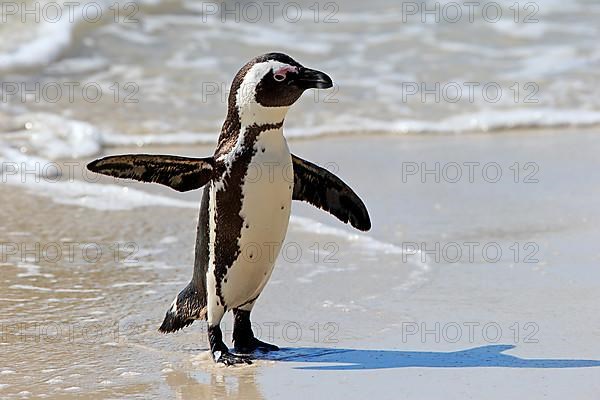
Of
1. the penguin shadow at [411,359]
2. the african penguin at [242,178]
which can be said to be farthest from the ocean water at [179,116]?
the african penguin at [242,178]

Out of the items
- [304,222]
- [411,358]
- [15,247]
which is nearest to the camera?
[411,358]

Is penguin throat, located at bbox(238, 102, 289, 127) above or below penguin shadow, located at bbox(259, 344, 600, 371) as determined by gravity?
above

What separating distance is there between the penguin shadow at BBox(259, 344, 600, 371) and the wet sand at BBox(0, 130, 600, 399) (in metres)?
0.01

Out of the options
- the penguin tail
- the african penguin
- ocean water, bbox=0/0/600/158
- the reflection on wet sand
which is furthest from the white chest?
ocean water, bbox=0/0/600/158

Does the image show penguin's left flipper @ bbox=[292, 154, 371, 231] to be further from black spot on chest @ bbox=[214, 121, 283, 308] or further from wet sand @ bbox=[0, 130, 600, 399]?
wet sand @ bbox=[0, 130, 600, 399]

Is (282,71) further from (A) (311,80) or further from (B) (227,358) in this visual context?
(B) (227,358)

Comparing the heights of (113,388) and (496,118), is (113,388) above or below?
below

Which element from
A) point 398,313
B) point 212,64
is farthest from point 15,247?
point 212,64

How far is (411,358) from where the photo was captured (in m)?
4.34

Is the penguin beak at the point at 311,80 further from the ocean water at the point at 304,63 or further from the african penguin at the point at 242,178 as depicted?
the ocean water at the point at 304,63

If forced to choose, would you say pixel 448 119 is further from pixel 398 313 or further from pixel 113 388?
pixel 113 388

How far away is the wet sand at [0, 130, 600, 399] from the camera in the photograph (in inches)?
161

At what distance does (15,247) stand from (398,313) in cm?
223

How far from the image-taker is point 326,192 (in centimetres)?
447
